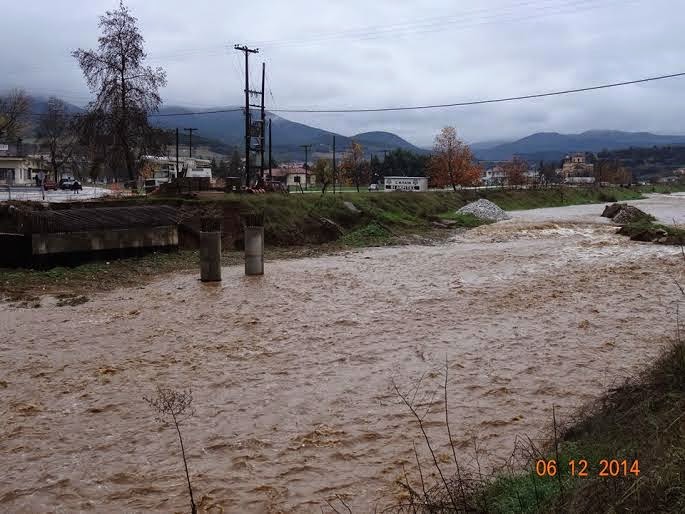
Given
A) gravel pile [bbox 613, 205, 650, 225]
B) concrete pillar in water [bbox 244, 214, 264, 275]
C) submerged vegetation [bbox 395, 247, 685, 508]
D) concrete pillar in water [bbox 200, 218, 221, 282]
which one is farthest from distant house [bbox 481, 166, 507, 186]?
submerged vegetation [bbox 395, 247, 685, 508]

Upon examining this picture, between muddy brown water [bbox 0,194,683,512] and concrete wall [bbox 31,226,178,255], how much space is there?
4.02m

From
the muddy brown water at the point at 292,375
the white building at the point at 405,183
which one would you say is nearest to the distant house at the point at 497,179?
the white building at the point at 405,183

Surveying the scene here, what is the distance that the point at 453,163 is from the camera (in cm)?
7956

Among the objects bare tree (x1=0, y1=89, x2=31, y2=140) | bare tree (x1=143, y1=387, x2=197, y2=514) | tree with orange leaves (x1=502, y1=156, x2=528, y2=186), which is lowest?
bare tree (x1=143, y1=387, x2=197, y2=514)

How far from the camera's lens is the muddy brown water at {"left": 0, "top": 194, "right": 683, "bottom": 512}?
6.69 metres

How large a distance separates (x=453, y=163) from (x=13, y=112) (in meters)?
51.8

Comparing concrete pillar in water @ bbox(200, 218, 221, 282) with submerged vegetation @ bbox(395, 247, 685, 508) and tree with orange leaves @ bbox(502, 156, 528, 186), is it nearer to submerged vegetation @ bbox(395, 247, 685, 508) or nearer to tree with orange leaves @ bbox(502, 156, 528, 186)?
submerged vegetation @ bbox(395, 247, 685, 508)

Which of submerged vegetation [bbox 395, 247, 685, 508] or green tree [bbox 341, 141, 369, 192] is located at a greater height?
green tree [bbox 341, 141, 369, 192]

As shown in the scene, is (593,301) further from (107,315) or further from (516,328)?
(107,315)

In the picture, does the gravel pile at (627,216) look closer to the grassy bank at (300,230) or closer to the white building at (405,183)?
the grassy bank at (300,230)

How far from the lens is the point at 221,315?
1508 centimetres

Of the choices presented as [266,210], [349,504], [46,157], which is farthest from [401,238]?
[46,157]
